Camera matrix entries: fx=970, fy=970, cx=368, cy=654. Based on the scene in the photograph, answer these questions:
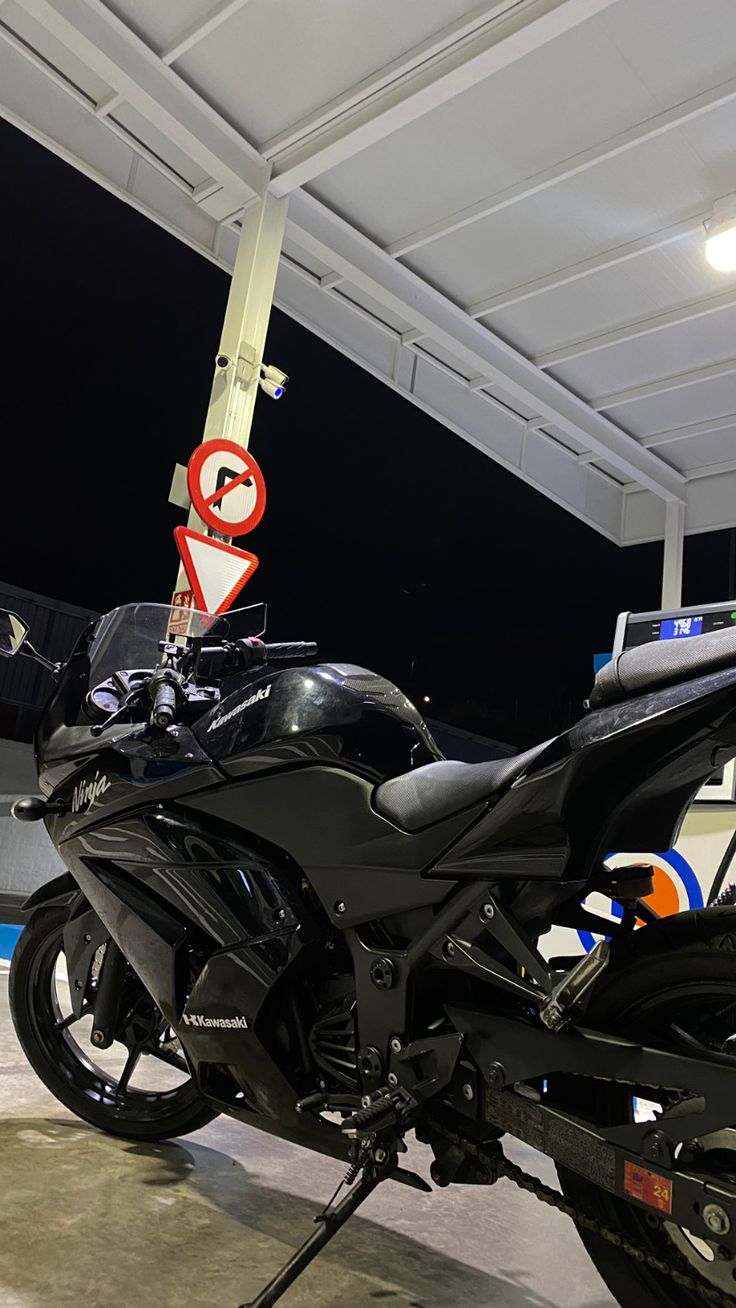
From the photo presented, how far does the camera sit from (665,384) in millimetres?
6949

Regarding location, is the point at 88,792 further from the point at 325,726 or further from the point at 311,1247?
the point at 311,1247

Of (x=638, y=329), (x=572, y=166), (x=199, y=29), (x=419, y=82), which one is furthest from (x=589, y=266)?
(x=199, y=29)

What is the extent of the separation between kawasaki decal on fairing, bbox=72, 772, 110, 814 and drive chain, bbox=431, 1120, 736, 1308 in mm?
843

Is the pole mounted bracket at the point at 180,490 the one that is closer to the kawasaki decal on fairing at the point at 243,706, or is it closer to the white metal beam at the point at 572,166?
the white metal beam at the point at 572,166

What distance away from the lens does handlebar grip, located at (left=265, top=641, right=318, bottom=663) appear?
6.31ft

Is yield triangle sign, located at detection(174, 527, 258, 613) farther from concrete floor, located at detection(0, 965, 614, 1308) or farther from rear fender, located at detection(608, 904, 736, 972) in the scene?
rear fender, located at detection(608, 904, 736, 972)

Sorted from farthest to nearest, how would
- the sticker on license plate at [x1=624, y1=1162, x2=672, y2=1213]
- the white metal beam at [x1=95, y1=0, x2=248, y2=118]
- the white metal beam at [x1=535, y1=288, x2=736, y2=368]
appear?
1. the white metal beam at [x1=535, y1=288, x2=736, y2=368]
2. the white metal beam at [x1=95, y1=0, x2=248, y2=118]
3. the sticker on license plate at [x1=624, y1=1162, x2=672, y2=1213]

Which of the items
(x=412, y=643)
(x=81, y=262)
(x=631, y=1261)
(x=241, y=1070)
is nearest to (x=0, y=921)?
(x=81, y=262)

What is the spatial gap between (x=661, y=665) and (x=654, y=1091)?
510 millimetres

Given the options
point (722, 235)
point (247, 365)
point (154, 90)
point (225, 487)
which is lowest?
point (225, 487)

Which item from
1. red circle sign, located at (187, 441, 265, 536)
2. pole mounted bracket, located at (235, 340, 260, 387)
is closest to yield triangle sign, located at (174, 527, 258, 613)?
red circle sign, located at (187, 441, 265, 536)

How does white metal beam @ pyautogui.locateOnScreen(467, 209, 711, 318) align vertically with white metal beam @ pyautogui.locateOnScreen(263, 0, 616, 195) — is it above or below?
above

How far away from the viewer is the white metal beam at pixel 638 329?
601 cm

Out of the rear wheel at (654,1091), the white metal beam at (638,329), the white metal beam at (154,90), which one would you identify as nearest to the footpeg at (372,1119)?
the rear wheel at (654,1091)
